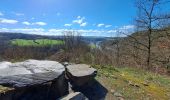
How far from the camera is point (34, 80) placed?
5.09 m

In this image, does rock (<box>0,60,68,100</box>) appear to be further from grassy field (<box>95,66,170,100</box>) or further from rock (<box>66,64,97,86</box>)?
grassy field (<box>95,66,170,100</box>)

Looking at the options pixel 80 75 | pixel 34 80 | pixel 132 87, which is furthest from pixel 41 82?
pixel 132 87

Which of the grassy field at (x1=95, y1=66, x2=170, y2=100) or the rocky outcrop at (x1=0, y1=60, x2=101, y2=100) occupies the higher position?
the rocky outcrop at (x1=0, y1=60, x2=101, y2=100)

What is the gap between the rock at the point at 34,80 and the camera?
195 inches

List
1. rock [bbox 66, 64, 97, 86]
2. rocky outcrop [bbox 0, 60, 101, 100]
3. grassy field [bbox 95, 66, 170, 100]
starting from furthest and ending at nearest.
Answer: grassy field [bbox 95, 66, 170, 100] → rock [bbox 66, 64, 97, 86] → rocky outcrop [bbox 0, 60, 101, 100]

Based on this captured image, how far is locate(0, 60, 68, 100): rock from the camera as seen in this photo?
495 centimetres

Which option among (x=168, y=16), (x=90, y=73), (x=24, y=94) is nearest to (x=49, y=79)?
(x=24, y=94)

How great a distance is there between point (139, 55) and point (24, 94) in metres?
13.4

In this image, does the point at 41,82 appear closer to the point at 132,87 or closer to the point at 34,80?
the point at 34,80

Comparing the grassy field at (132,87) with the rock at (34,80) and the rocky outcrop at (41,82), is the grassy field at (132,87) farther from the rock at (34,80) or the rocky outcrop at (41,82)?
the rock at (34,80)

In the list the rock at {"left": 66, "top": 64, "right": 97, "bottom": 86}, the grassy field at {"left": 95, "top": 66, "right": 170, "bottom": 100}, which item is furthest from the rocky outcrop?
the grassy field at {"left": 95, "top": 66, "right": 170, "bottom": 100}

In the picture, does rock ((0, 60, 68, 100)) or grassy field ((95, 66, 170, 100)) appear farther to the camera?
grassy field ((95, 66, 170, 100))

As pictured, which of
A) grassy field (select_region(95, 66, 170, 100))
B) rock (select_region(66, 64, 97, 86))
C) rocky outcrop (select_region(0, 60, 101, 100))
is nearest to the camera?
rocky outcrop (select_region(0, 60, 101, 100))

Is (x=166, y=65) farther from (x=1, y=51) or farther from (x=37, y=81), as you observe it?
(x=37, y=81)
